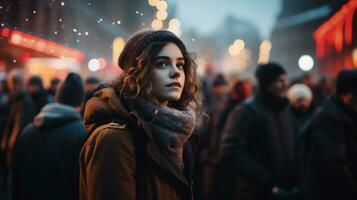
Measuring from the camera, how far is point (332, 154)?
4.57 meters

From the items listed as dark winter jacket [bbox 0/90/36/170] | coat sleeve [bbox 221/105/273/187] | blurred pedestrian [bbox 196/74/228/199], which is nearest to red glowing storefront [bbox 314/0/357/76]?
blurred pedestrian [bbox 196/74/228/199]

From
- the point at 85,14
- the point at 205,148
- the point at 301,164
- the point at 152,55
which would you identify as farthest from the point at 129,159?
the point at 205,148

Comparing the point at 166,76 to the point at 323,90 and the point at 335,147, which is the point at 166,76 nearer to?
the point at 335,147

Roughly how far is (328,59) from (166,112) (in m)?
30.5

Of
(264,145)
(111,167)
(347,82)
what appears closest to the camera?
(111,167)

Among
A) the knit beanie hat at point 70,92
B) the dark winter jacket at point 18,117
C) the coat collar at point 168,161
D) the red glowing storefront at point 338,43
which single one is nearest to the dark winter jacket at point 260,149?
the knit beanie hat at point 70,92

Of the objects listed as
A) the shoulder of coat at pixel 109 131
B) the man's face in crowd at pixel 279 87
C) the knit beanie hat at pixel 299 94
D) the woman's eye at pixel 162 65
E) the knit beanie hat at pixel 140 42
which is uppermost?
the knit beanie hat at pixel 140 42

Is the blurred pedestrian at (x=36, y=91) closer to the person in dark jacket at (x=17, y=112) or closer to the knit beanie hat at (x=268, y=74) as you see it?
the person in dark jacket at (x=17, y=112)

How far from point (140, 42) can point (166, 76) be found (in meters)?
0.26

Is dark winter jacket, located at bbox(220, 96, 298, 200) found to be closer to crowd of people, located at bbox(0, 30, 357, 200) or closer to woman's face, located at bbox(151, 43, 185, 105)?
crowd of people, located at bbox(0, 30, 357, 200)

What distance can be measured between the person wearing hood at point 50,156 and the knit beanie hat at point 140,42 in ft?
4.69

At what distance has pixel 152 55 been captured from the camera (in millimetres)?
2758

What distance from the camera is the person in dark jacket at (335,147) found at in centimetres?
454

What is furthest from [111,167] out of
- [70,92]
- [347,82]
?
[347,82]
